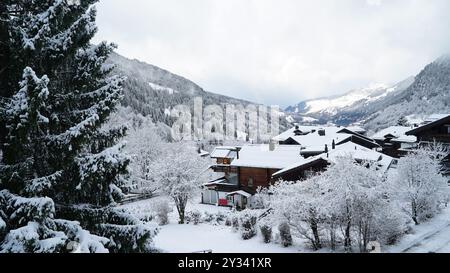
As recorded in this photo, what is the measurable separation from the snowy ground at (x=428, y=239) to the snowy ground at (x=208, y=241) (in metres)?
7.10

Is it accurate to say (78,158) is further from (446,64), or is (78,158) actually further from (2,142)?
(446,64)

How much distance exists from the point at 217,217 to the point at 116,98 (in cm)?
3126

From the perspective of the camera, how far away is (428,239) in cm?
2098

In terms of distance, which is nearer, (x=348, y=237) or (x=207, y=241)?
(x=348, y=237)

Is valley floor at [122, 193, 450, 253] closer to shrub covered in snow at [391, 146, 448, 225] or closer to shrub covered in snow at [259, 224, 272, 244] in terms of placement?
shrub covered in snow at [259, 224, 272, 244]

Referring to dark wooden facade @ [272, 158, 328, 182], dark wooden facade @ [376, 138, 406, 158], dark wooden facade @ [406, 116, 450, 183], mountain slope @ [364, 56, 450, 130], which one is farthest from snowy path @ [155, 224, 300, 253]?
mountain slope @ [364, 56, 450, 130]

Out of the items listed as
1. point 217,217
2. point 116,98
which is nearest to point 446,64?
point 217,217

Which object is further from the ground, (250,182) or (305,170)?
(305,170)

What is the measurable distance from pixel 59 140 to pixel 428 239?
2365 centimetres

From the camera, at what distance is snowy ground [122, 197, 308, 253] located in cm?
2444

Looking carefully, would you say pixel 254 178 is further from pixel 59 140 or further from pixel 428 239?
pixel 59 140

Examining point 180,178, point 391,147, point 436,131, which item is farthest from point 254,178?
point 391,147

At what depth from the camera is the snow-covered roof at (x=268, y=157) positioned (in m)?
42.6
